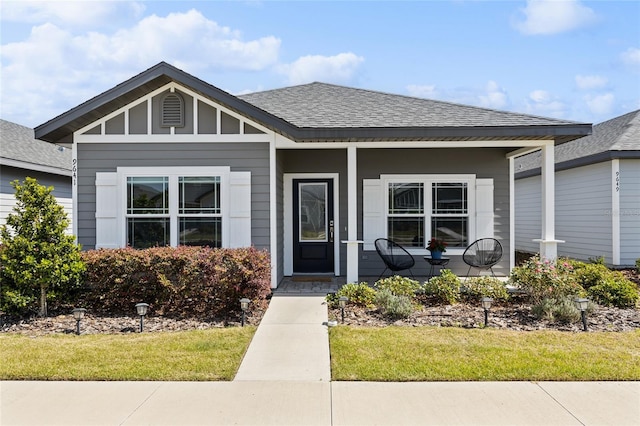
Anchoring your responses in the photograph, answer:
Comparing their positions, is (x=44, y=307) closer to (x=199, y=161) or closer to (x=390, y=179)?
(x=199, y=161)

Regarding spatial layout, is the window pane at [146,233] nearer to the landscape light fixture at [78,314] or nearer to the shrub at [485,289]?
the landscape light fixture at [78,314]

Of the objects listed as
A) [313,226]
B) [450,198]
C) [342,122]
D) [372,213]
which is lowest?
[313,226]

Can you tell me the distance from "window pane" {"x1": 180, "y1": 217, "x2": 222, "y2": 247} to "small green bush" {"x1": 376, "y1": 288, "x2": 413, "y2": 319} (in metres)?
3.04

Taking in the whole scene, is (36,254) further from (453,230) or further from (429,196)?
(453,230)

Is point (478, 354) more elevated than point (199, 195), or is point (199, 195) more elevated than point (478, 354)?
point (199, 195)

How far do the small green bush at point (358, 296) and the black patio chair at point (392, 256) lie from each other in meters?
1.25

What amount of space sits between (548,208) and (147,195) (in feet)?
22.9

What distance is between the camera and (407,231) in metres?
9.23

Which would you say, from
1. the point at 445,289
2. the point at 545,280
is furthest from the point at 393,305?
the point at 545,280

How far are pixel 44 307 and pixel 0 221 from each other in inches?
218

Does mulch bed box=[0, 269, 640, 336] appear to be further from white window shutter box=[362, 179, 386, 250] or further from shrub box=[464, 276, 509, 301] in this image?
white window shutter box=[362, 179, 386, 250]

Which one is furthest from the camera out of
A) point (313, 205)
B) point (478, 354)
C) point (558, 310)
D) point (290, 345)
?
point (313, 205)

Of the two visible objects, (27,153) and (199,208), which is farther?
(27,153)

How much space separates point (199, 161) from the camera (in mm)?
7766
